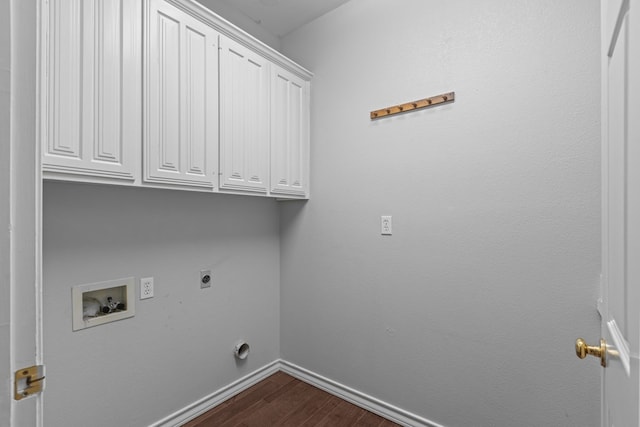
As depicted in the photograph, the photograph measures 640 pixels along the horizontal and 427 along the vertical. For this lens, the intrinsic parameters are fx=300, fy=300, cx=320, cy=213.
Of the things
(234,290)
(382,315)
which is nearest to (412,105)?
(382,315)

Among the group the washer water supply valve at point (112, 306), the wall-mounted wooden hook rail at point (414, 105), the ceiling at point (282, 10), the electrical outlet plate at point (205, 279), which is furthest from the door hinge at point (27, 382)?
the ceiling at point (282, 10)

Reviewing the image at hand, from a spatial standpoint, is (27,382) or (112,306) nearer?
(27,382)

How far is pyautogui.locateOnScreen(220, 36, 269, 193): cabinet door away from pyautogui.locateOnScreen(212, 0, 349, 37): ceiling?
49cm

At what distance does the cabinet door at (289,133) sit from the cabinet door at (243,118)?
2.7 inches

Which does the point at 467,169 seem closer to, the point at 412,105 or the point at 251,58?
the point at 412,105

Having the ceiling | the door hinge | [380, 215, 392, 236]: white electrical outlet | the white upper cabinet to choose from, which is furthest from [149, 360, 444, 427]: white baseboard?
the ceiling

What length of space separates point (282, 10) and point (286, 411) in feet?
8.87

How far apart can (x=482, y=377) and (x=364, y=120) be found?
161cm

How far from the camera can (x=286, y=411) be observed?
191 cm

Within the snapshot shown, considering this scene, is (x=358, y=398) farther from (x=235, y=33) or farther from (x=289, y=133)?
(x=235, y=33)

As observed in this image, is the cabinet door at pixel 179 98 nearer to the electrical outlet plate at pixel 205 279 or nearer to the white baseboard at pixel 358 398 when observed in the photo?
the electrical outlet plate at pixel 205 279

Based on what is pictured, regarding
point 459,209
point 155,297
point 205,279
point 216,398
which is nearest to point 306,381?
point 216,398

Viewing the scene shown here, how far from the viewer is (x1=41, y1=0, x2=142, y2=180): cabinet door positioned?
1.11m

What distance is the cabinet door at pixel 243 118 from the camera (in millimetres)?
1719
